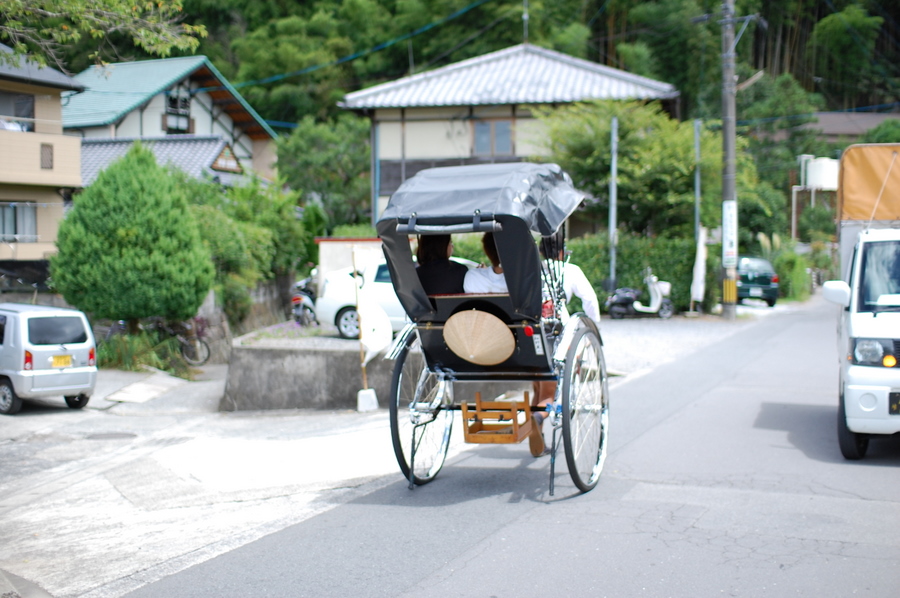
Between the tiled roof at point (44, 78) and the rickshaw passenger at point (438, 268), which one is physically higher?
the tiled roof at point (44, 78)

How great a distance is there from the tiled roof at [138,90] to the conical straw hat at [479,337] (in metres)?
30.6

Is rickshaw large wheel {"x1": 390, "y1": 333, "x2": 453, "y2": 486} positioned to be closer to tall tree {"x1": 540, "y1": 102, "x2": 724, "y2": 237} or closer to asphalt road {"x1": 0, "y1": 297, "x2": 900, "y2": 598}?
asphalt road {"x1": 0, "y1": 297, "x2": 900, "y2": 598}

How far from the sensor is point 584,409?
264 inches

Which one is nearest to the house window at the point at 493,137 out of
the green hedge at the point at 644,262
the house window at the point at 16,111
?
the green hedge at the point at 644,262


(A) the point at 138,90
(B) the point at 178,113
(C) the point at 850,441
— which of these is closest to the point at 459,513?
(C) the point at 850,441

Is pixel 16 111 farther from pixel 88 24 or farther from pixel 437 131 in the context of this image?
pixel 88 24

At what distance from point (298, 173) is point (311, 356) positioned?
24.2 m

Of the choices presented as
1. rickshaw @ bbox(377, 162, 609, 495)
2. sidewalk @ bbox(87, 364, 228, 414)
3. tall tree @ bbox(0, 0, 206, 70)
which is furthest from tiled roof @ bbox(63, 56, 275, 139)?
rickshaw @ bbox(377, 162, 609, 495)

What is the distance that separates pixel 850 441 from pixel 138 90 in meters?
33.5

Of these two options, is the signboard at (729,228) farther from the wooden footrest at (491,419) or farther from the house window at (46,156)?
the house window at (46,156)

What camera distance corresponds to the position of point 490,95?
31.4m

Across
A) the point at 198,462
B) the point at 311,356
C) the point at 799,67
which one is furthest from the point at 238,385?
the point at 799,67

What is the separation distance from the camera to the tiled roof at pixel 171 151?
30.4m

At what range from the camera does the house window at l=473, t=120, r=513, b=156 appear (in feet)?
105
